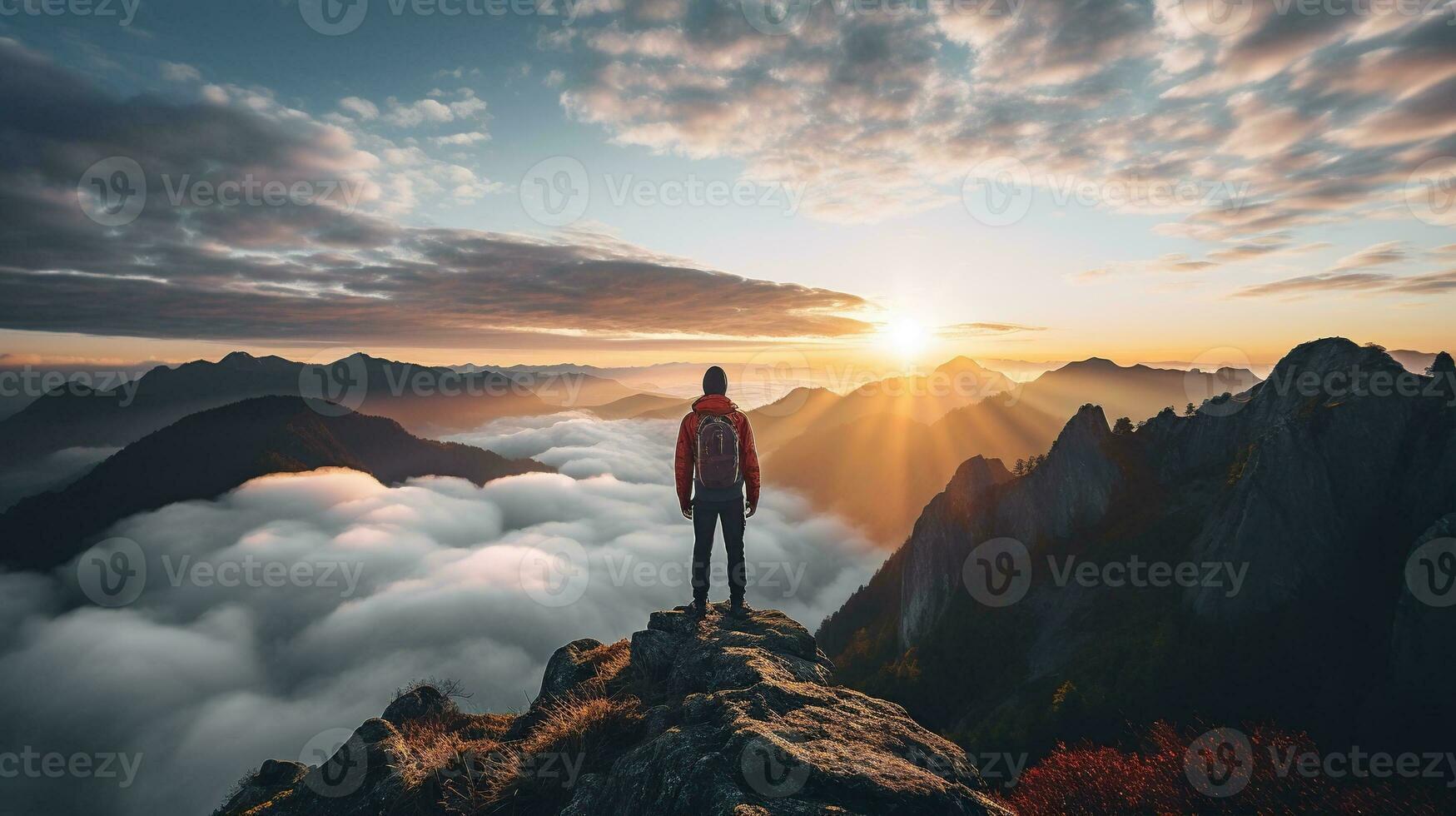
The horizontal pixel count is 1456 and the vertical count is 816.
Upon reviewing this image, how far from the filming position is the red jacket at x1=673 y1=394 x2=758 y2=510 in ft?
40.2

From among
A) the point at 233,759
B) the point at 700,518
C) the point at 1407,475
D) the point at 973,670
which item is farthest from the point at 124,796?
the point at 1407,475

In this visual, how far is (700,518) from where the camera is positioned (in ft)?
40.6

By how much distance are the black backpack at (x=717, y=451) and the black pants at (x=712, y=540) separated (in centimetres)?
62

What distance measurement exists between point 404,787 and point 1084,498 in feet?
255

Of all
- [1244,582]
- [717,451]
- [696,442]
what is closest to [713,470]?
[717,451]

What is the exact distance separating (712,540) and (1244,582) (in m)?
53.7

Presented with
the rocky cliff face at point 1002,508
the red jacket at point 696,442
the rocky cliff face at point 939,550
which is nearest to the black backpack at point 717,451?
the red jacket at point 696,442

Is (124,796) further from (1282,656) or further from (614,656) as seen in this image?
(1282,656)

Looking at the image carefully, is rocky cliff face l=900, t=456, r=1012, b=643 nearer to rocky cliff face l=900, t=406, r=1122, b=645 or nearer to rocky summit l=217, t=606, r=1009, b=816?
rocky cliff face l=900, t=406, r=1122, b=645

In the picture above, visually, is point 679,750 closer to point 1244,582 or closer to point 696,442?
point 696,442

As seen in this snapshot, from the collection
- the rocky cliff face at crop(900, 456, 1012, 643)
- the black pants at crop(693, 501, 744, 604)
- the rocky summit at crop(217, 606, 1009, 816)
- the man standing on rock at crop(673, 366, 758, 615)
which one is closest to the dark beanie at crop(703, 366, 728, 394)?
the man standing on rock at crop(673, 366, 758, 615)

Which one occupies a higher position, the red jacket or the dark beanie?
the dark beanie

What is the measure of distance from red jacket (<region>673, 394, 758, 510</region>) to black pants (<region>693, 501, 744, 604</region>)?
498 mm

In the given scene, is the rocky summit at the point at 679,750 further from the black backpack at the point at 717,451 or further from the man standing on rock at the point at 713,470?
the black backpack at the point at 717,451
